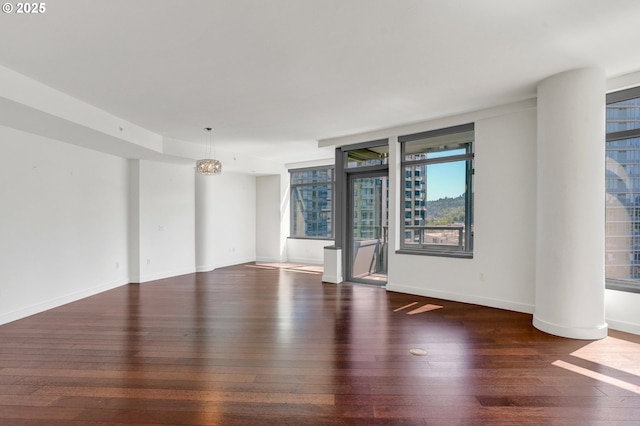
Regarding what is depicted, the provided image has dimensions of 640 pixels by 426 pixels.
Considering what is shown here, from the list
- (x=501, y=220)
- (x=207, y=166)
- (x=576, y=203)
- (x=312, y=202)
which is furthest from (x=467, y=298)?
(x=312, y=202)

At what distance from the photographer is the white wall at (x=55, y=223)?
4168mm

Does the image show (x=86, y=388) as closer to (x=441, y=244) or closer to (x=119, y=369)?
(x=119, y=369)

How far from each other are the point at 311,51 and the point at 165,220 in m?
5.41

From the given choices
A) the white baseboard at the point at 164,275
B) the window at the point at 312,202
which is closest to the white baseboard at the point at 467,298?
the window at the point at 312,202

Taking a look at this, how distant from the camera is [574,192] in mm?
3463

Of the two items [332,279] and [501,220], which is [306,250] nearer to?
[332,279]

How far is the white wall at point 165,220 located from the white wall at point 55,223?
0.38m

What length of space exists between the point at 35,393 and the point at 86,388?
1.14 feet

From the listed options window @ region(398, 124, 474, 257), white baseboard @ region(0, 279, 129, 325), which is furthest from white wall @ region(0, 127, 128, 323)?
window @ region(398, 124, 474, 257)

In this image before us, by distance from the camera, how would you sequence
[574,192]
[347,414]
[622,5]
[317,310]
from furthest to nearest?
[317,310] → [574,192] → [622,5] → [347,414]

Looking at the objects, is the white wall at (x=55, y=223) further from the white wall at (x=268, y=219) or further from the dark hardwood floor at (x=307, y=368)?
the white wall at (x=268, y=219)

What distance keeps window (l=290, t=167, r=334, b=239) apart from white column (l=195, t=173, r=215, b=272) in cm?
254

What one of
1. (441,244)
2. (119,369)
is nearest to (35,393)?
(119,369)

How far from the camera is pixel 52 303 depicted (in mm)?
4688
